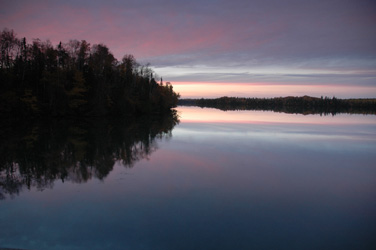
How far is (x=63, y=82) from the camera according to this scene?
42375 mm

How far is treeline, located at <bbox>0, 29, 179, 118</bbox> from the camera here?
3784cm

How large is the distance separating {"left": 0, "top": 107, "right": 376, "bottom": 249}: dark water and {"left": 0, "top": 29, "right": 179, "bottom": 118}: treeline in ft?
83.0

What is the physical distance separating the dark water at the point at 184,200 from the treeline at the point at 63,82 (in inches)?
996

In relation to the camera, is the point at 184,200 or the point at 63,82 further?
the point at 63,82

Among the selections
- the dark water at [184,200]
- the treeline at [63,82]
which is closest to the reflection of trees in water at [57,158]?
the dark water at [184,200]

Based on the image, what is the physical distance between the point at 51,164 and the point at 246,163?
34.4 ft

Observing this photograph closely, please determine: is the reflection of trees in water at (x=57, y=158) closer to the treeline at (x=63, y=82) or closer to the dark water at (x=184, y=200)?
the dark water at (x=184, y=200)

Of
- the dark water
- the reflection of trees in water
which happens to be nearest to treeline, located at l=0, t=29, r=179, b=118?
the reflection of trees in water

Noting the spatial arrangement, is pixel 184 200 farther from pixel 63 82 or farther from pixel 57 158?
pixel 63 82

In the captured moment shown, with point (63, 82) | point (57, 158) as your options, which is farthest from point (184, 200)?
point (63, 82)

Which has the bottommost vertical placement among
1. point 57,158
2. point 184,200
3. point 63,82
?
point 184,200

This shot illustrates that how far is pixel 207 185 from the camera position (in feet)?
34.9

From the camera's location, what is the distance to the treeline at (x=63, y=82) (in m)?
37.8

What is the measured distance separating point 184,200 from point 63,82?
132ft
